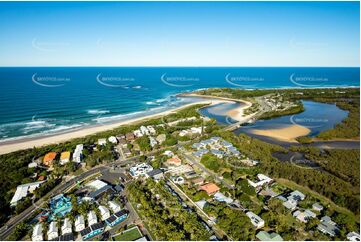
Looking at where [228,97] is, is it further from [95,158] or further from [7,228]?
[7,228]

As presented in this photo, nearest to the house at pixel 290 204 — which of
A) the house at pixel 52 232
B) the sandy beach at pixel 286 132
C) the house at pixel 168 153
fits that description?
the house at pixel 168 153

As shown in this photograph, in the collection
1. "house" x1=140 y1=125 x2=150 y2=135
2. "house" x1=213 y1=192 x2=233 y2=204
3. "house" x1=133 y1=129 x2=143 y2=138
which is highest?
"house" x1=140 y1=125 x2=150 y2=135

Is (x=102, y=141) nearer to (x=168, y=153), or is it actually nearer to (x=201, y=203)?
(x=168, y=153)

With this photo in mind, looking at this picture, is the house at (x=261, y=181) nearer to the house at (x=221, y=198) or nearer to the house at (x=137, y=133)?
the house at (x=221, y=198)

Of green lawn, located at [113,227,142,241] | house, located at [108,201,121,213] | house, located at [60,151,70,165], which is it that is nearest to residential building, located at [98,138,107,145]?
house, located at [60,151,70,165]

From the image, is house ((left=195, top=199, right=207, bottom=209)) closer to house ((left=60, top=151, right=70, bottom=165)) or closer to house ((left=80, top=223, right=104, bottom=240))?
house ((left=80, top=223, right=104, bottom=240))

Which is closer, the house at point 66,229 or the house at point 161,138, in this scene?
the house at point 66,229

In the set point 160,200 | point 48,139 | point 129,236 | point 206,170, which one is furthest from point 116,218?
point 48,139
